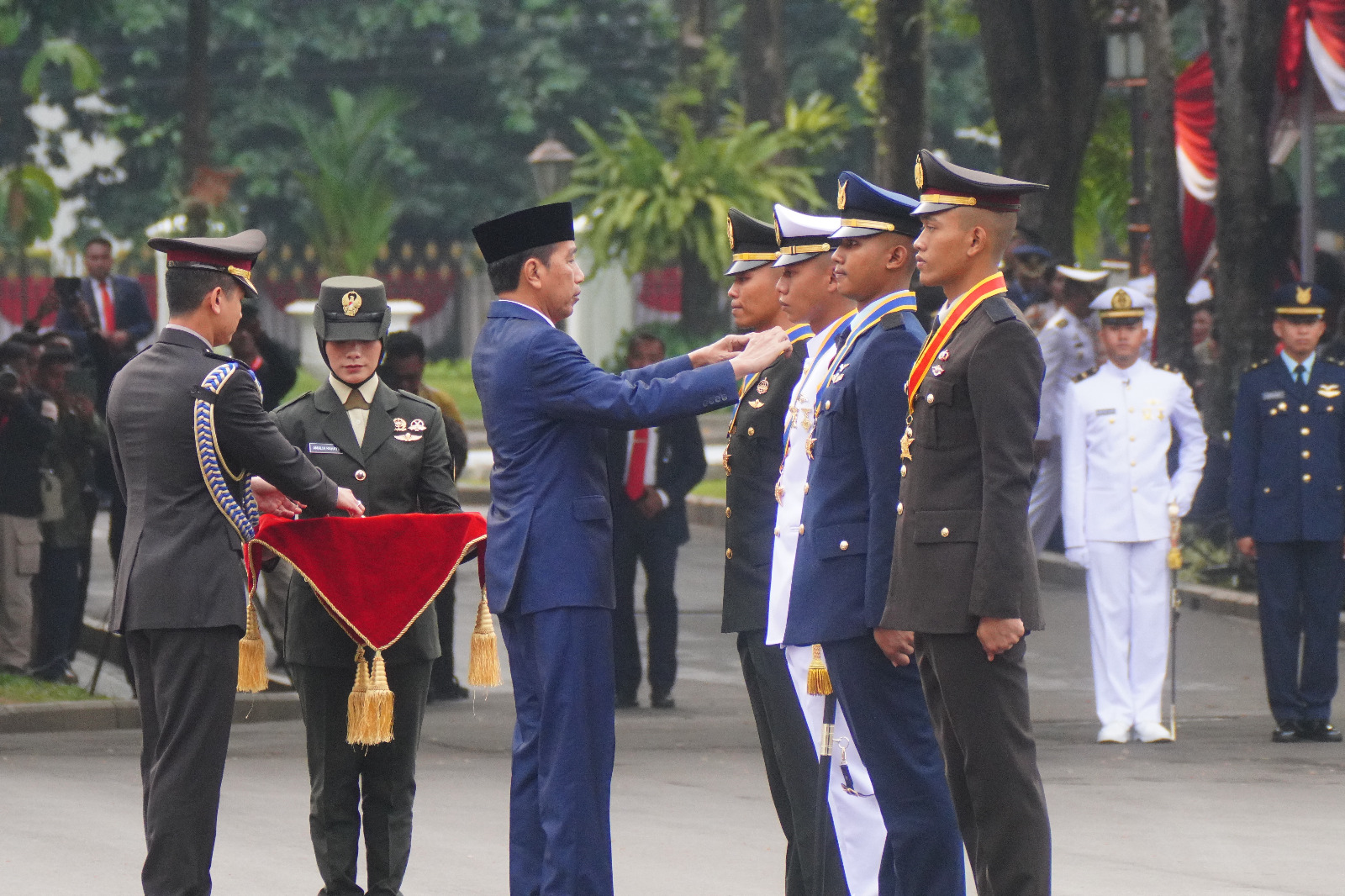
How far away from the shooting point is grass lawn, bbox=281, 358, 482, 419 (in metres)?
33.8

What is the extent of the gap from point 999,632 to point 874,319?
1.09 metres

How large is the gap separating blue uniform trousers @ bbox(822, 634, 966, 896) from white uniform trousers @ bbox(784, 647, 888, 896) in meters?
0.06

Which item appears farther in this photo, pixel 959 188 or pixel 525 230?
pixel 525 230

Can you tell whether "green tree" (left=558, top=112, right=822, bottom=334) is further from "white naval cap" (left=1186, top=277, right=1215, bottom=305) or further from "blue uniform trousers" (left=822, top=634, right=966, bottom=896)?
"blue uniform trousers" (left=822, top=634, right=966, bottom=896)

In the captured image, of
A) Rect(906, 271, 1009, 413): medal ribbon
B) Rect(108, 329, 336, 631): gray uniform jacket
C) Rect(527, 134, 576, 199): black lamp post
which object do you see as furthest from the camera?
Rect(527, 134, 576, 199): black lamp post

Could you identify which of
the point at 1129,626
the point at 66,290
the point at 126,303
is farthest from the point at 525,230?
the point at 126,303

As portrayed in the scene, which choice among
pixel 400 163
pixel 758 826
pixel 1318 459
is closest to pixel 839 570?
pixel 758 826

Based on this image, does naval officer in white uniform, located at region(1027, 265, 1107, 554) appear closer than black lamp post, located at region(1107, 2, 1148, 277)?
Yes

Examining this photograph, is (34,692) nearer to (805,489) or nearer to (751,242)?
(751,242)

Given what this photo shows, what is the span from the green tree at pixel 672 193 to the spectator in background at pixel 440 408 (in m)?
16.2

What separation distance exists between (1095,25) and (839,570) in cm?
1414

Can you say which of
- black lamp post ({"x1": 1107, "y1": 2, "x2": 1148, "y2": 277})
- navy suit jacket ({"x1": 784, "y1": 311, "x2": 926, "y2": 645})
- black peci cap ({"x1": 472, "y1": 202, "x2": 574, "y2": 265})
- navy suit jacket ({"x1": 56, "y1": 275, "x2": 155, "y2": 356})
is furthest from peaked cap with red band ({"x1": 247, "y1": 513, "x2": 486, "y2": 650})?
black lamp post ({"x1": 1107, "y1": 2, "x2": 1148, "y2": 277})

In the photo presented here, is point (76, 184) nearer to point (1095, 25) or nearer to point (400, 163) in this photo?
point (400, 163)

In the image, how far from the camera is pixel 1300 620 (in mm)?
10789
